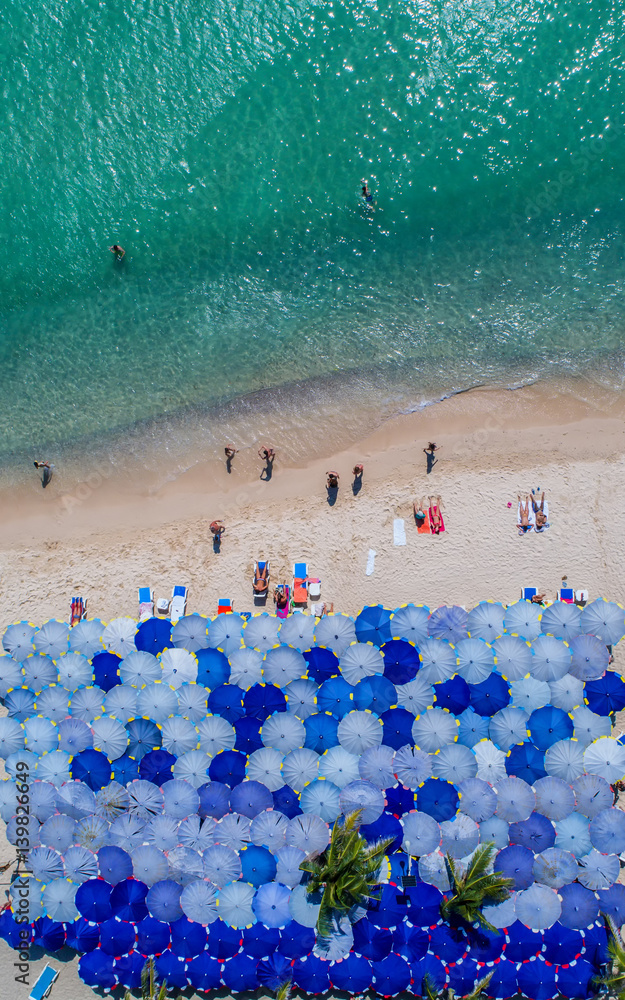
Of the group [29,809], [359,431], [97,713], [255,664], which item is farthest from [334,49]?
[29,809]

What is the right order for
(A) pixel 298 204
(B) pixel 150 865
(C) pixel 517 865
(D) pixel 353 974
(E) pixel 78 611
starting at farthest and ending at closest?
(A) pixel 298 204
(E) pixel 78 611
(B) pixel 150 865
(C) pixel 517 865
(D) pixel 353 974

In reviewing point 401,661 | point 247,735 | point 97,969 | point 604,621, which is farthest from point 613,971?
point 97,969

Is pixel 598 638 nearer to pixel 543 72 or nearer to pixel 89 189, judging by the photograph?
pixel 543 72

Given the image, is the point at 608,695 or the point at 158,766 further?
the point at 158,766

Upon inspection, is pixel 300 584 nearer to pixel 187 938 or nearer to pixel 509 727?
pixel 509 727

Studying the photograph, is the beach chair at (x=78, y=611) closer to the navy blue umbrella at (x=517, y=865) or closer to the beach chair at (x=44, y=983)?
the beach chair at (x=44, y=983)

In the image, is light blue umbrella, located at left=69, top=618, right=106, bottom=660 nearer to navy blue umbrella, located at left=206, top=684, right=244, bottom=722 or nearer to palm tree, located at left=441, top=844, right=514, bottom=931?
navy blue umbrella, located at left=206, top=684, right=244, bottom=722

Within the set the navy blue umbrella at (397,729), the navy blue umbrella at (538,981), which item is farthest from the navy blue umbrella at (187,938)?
the navy blue umbrella at (538,981)
